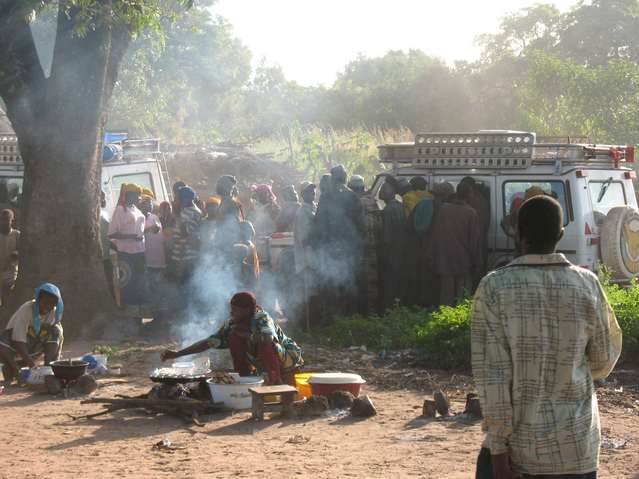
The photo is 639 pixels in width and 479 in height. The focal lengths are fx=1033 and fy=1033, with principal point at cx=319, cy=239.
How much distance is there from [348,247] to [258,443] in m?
5.41

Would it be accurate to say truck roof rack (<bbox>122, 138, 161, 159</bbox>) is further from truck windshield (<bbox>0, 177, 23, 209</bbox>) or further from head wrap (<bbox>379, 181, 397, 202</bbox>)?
head wrap (<bbox>379, 181, 397, 202</bbox>)

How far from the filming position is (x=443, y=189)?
12156mm

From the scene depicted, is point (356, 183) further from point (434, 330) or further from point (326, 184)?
point (434, 330)

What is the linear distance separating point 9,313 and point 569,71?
63.1 feet

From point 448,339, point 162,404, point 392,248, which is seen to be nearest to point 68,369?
point 162,404

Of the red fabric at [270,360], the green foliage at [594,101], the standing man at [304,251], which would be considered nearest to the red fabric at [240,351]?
the red fabric at [270,360]

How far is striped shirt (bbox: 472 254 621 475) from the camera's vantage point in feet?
11.4

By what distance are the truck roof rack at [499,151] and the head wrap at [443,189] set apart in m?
0.36

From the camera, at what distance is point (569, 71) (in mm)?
27453

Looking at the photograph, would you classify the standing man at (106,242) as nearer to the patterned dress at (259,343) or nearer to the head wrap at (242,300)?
the patterned dress at (259,343)

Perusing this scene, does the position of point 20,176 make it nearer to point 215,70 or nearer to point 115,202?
point 115,202

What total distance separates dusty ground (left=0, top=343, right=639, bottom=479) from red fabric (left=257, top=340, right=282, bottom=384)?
55 centimetres

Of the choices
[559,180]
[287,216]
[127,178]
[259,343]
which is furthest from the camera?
[127,178]

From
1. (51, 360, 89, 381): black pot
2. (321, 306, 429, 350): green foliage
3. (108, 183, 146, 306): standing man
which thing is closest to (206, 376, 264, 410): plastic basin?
(51, 360, 89, 381): black pot
